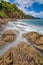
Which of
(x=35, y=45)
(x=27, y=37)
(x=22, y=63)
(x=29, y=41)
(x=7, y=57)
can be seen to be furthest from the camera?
(x=27, y=37)

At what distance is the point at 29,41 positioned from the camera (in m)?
3.34

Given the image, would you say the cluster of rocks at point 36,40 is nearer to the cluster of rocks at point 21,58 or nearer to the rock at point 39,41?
the rock at point 39,41

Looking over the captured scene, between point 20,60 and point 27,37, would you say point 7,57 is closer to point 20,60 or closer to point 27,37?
point 20,60

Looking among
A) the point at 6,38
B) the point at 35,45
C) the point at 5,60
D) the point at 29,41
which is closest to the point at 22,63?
the point at 5,60

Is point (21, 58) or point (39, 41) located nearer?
point (21, 58)

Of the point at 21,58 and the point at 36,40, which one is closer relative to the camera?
the point at 21,58

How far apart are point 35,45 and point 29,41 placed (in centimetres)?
31

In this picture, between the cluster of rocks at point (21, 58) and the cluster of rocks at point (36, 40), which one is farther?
the cluster of rocks at point (36, 40)

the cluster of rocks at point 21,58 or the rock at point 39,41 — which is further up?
the rock at point 39,41

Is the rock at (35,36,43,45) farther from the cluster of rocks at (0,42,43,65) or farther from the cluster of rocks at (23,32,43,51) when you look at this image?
the cluster of rocks at (0,42,43,65)

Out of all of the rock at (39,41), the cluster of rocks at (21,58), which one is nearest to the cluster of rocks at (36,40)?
the rock at (39,41)

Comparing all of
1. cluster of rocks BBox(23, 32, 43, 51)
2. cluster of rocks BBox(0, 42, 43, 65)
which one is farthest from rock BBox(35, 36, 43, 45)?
cluster of rocks BBox(0, 42, 43, 65)

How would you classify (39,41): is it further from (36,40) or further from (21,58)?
(21,58)

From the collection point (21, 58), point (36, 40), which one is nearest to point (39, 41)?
point (36, 40)
